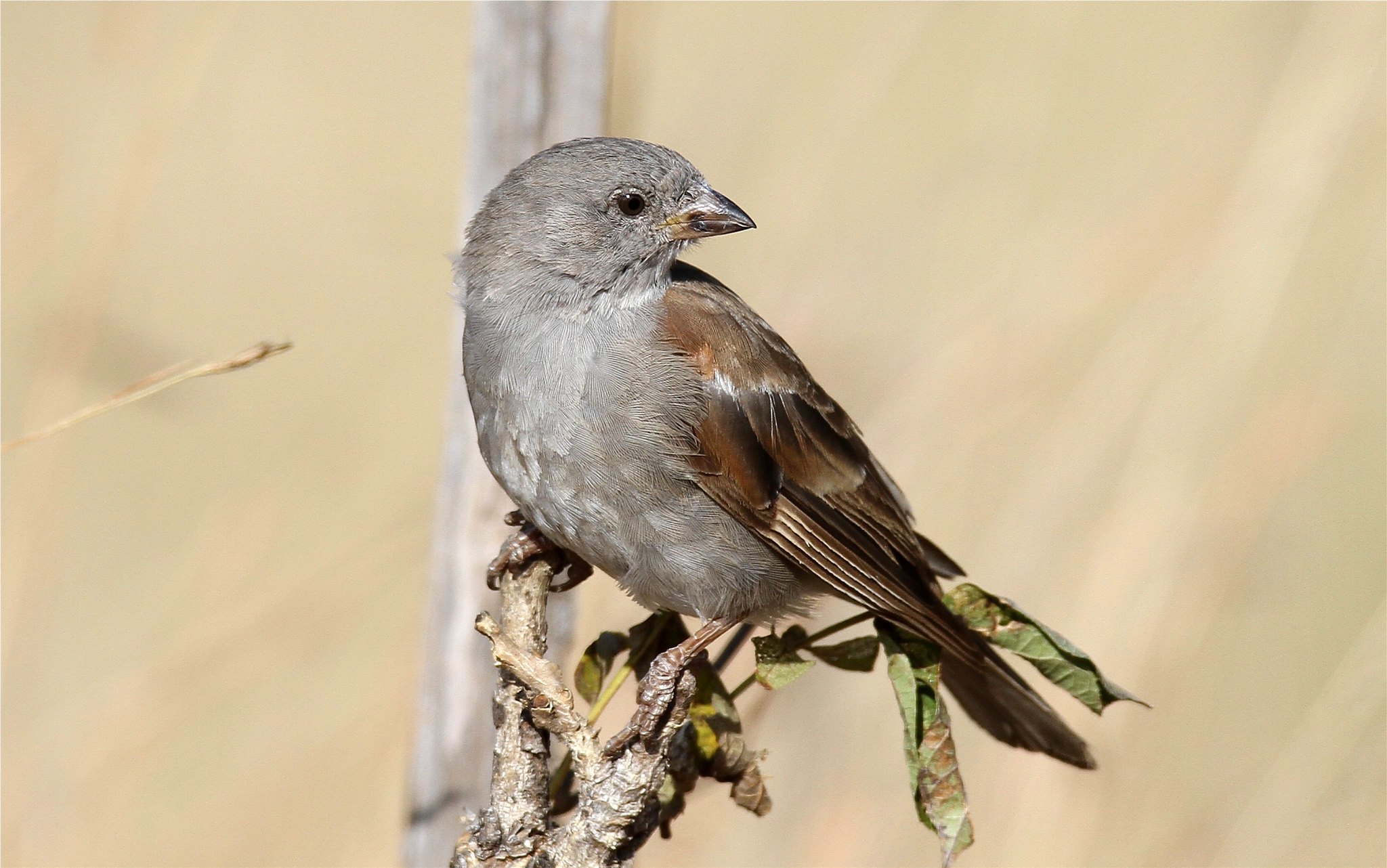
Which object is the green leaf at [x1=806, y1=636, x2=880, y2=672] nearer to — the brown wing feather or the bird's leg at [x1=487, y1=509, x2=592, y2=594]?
the brown wing feather

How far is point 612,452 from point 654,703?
67 cm

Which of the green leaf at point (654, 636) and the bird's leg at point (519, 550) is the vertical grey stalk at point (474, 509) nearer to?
the bird's leg at point (519, 550)

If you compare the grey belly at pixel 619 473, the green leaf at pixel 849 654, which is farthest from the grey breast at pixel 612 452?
the green leaf at pixel 849 654

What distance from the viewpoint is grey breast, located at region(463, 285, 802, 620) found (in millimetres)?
3146

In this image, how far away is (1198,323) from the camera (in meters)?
4.18

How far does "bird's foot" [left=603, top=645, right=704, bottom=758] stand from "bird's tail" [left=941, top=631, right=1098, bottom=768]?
2.83 ft

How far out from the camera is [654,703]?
278cm

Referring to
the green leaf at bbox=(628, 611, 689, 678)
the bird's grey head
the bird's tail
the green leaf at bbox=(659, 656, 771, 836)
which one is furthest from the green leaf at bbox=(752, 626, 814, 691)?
the bird's grey head

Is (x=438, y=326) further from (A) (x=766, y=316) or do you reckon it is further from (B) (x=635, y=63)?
(B) (x=635, y=63)

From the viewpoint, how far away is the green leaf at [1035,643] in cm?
275

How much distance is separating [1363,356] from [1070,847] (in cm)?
289

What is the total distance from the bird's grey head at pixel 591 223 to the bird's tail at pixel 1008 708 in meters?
1.37

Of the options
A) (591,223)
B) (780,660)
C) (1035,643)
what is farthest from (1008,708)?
(591,223)

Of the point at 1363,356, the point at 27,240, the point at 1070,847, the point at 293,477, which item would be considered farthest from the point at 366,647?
the point at 1363,356
